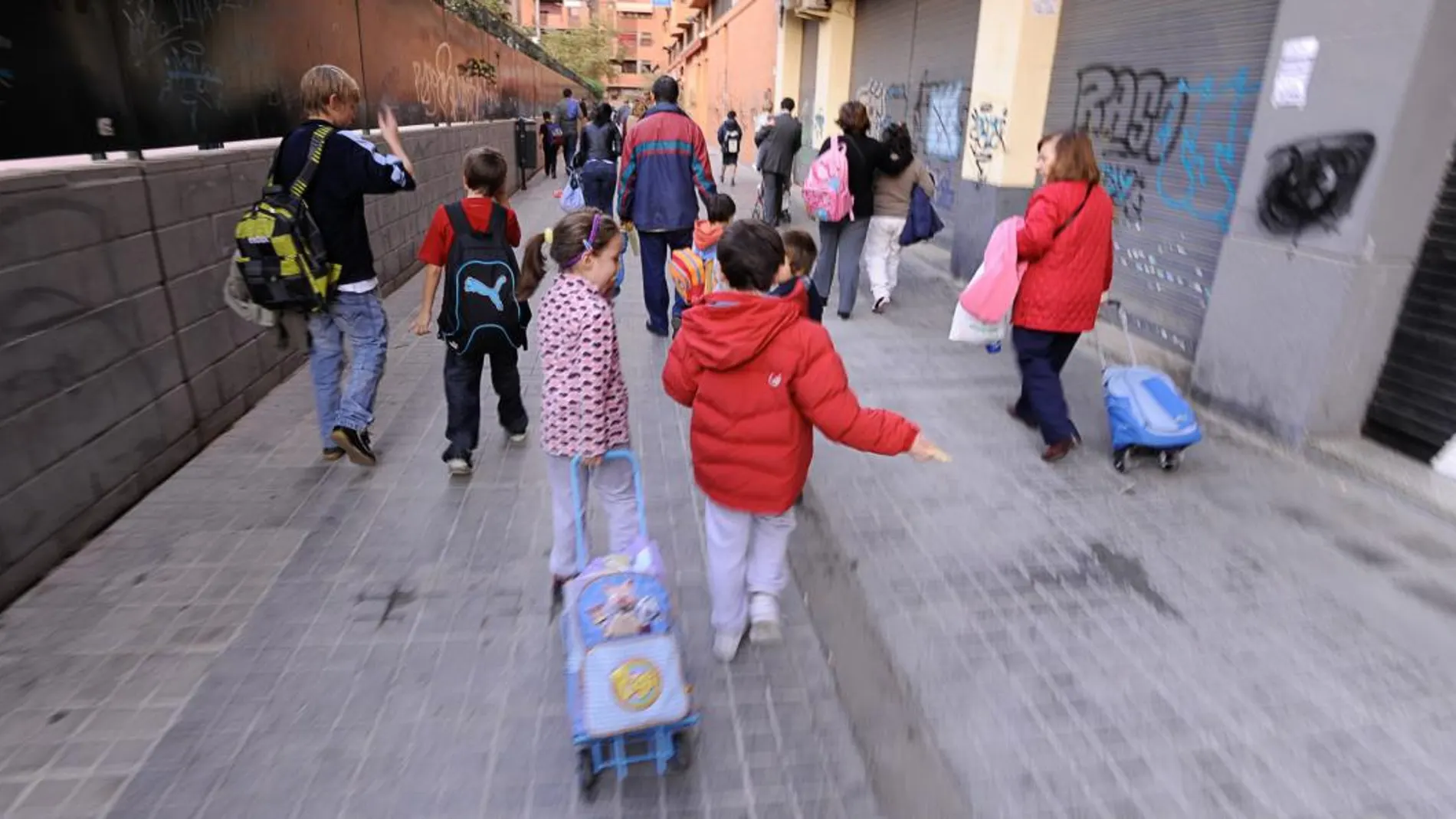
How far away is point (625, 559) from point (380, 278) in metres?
6.44

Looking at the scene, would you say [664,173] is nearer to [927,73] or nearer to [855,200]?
[855,200]

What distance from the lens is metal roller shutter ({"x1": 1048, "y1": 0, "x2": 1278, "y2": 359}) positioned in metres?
5.84

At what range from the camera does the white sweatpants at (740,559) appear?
2859 mm

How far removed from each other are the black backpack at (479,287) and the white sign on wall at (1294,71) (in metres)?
4.31

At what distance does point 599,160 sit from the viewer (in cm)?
1037

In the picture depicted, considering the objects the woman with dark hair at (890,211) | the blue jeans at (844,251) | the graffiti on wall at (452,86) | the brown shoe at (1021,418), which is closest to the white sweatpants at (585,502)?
the brown shoe at (1021,418)

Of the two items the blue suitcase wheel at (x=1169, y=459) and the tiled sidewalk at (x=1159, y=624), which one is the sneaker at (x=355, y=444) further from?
the blue suitcase wheel at (x=1169, y=459)

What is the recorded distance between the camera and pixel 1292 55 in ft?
15.3

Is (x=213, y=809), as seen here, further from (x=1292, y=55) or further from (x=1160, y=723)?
(x=1292, y=55)

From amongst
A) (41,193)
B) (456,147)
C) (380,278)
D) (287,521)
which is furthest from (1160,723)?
(456,147)

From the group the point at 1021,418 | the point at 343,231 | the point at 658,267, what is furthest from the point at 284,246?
the point at 1021,418

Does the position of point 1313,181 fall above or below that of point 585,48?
below

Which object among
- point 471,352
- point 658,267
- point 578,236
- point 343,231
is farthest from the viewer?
point 658,267

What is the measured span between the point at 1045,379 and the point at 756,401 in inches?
103
